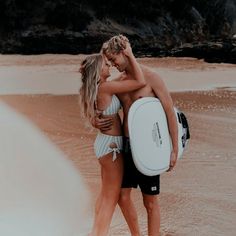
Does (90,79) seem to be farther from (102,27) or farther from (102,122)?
(102,27)

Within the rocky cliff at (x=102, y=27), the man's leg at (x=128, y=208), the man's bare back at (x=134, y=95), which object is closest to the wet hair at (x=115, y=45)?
the man's bare back at (x=134, y=95)

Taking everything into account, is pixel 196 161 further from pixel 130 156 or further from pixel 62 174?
pixel 130 156

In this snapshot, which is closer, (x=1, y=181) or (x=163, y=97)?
(x=163, y=97)

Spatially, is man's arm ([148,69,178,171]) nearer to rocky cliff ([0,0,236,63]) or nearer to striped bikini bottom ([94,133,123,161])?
striped bikini bottom ([94,133,123,161])

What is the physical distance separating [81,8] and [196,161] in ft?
58.5

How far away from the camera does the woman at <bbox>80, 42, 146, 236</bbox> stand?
431 centimetres

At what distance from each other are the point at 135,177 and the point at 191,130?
551 cm

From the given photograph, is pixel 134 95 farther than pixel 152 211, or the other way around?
pixel 152 211

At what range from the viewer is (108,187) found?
449 centimetres

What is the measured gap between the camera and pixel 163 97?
4375 mm

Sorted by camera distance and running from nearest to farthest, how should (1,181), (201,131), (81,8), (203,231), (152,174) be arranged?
(152,174)
(203,231)
(1,181)
(201,131)
(81,8)

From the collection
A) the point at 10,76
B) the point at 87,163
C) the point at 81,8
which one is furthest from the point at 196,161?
the point at 81,8

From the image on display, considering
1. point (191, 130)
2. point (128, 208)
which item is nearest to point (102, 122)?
point (128, 208)

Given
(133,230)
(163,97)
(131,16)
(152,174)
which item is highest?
(163,97)
